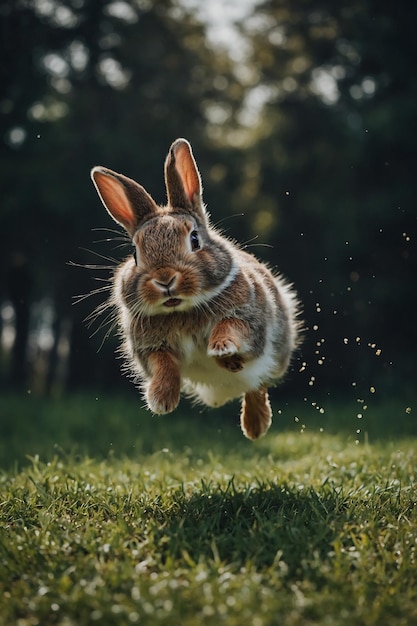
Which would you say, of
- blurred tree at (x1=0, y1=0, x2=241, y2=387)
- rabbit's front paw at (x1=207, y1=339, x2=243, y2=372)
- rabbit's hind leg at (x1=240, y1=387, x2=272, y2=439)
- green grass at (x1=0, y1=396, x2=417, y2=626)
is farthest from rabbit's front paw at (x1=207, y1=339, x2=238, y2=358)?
blurred tree at (x1=0, y1=0, x2=241, y2=387)

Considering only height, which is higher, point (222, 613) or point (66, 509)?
point (222, 613)

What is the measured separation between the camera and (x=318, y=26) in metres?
15.4

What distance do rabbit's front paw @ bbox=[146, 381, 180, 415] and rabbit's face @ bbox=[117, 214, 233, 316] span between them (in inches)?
15.1

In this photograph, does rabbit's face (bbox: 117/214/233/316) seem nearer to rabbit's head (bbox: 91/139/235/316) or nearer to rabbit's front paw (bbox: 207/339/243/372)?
rabbit's head (bbox: 91/139/235/316)

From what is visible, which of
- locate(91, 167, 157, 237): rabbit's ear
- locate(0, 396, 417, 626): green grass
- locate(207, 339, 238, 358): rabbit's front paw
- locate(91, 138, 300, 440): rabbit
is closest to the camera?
Answer: locate(0, 396, 417, 626): green grass

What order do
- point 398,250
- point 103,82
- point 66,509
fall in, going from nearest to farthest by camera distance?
point 66,509
point 398,250
point 103,82

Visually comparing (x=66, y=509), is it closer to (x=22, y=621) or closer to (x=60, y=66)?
(x=22, y=621)

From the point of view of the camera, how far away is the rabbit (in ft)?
12.8

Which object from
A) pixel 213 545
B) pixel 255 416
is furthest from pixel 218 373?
pixel 213 545

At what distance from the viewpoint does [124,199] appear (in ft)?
14.6

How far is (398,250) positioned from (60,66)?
312 inches

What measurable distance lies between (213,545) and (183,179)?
204 centimetres

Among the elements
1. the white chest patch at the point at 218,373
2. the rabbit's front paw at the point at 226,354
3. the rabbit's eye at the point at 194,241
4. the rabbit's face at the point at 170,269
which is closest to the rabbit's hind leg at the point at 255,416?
the white chest patch at the point at 218,373

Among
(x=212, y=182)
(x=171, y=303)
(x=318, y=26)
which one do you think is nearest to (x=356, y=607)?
(x=171, y=303)
